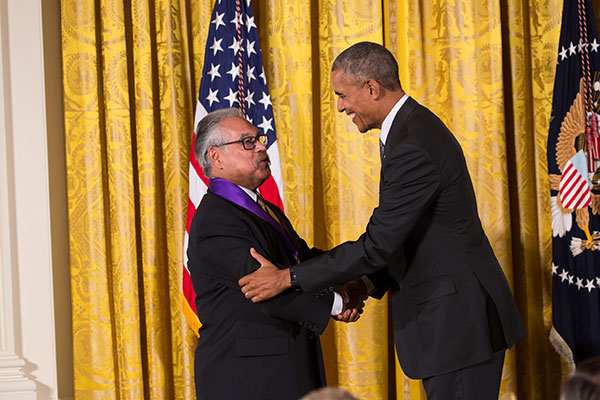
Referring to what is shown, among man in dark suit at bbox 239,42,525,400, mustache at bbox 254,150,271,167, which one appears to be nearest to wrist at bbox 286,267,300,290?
man in dark suit at bbox 239,42,525,400

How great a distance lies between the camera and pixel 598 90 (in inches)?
137

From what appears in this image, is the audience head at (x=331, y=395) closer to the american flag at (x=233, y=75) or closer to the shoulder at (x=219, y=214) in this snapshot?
the shoulder at (x=219, y=214)

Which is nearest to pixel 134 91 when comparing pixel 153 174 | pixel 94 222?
pixel 153 174

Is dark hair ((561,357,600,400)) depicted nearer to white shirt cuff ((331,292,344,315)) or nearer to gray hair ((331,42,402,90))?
white shirt cuff ((331,292,344,315))

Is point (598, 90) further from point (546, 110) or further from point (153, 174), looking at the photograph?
point (153, 174)

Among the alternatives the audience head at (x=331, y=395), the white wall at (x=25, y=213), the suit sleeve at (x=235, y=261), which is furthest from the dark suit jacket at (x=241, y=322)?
the white wall at (x=25, y=213)

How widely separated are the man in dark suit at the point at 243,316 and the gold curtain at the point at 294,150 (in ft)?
5.23

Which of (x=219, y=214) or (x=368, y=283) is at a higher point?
(x=219, y=214)

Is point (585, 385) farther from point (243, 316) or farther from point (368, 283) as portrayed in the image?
point (368, 283)

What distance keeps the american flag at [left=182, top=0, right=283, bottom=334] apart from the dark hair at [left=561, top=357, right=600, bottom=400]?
259cm

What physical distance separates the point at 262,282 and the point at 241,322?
0.19 m

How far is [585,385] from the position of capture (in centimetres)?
104

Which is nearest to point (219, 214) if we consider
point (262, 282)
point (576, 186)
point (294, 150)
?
point (262, 282)

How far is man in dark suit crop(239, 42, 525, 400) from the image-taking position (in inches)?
90.5
